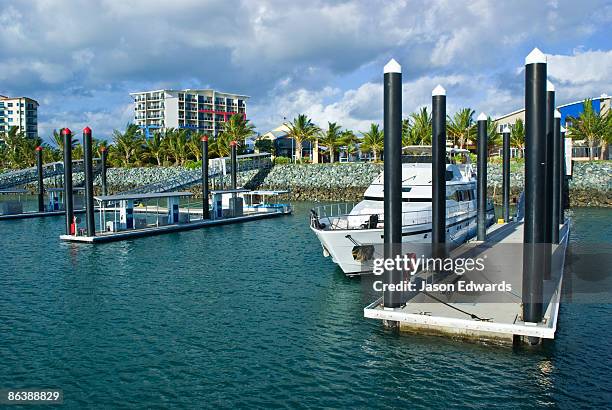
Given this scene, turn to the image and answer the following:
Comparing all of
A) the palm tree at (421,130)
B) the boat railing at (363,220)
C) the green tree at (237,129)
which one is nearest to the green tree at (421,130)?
the palm tree at (421,130)

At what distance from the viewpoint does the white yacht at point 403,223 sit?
22.3 m

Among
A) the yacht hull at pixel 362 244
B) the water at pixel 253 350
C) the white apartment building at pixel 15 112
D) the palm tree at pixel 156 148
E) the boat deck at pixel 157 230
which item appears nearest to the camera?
the water at pixel 253 350

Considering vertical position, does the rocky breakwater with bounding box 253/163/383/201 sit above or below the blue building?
below

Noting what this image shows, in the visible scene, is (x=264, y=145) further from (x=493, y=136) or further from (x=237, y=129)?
(x=493, y=136)

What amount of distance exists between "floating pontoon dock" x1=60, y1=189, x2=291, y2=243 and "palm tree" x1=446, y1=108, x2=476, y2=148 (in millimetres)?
33856

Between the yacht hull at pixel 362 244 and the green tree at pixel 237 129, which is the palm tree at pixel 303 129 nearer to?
the green tree at pixel 237 129

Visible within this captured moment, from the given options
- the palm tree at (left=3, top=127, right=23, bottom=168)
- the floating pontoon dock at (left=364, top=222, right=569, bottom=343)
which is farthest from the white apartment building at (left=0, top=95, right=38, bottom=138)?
the floating pontoon dock at (left=364, top=222, right=569, bottom=343)

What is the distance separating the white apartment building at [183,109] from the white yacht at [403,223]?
128041 mm

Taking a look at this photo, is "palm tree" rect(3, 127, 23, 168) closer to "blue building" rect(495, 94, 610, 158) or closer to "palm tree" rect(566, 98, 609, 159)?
"blue building" rect(495, 94, 610, 158)

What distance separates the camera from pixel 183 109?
15462 cm

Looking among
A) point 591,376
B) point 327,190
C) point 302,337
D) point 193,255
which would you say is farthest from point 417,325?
point 327,190

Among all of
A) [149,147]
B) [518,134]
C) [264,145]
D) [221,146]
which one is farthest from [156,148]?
[518,134]

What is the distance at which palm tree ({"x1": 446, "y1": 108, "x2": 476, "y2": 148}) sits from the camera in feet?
259

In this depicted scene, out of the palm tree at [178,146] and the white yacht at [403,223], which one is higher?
the palm tree at [178,146]
